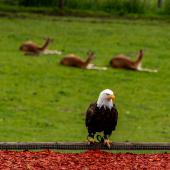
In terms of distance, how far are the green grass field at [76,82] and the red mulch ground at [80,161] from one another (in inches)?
188

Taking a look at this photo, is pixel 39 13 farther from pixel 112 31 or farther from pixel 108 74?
pixel 108 74

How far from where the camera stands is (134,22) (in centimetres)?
3191

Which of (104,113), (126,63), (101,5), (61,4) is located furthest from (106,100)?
(101,5)

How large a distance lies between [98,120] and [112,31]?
66.2ft

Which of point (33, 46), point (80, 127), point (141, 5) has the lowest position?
point (80, 127)

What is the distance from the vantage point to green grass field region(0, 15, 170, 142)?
15.5 m

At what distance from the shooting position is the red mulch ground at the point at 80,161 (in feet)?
28.8

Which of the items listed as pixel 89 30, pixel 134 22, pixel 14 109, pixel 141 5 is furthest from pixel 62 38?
pixel 14 109

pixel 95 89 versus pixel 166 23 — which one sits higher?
pixel 166 23

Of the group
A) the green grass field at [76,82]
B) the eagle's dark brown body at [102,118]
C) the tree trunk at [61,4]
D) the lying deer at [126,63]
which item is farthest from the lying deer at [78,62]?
the eagle's dark brown body at [102,118]

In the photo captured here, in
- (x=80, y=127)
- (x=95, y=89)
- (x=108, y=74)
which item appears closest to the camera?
(x=80, y=127)

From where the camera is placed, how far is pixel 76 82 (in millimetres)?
20438

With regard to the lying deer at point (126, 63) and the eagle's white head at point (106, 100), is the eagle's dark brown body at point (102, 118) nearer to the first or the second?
the eagle's white head at point (106, 100)

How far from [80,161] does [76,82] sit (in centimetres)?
1144
